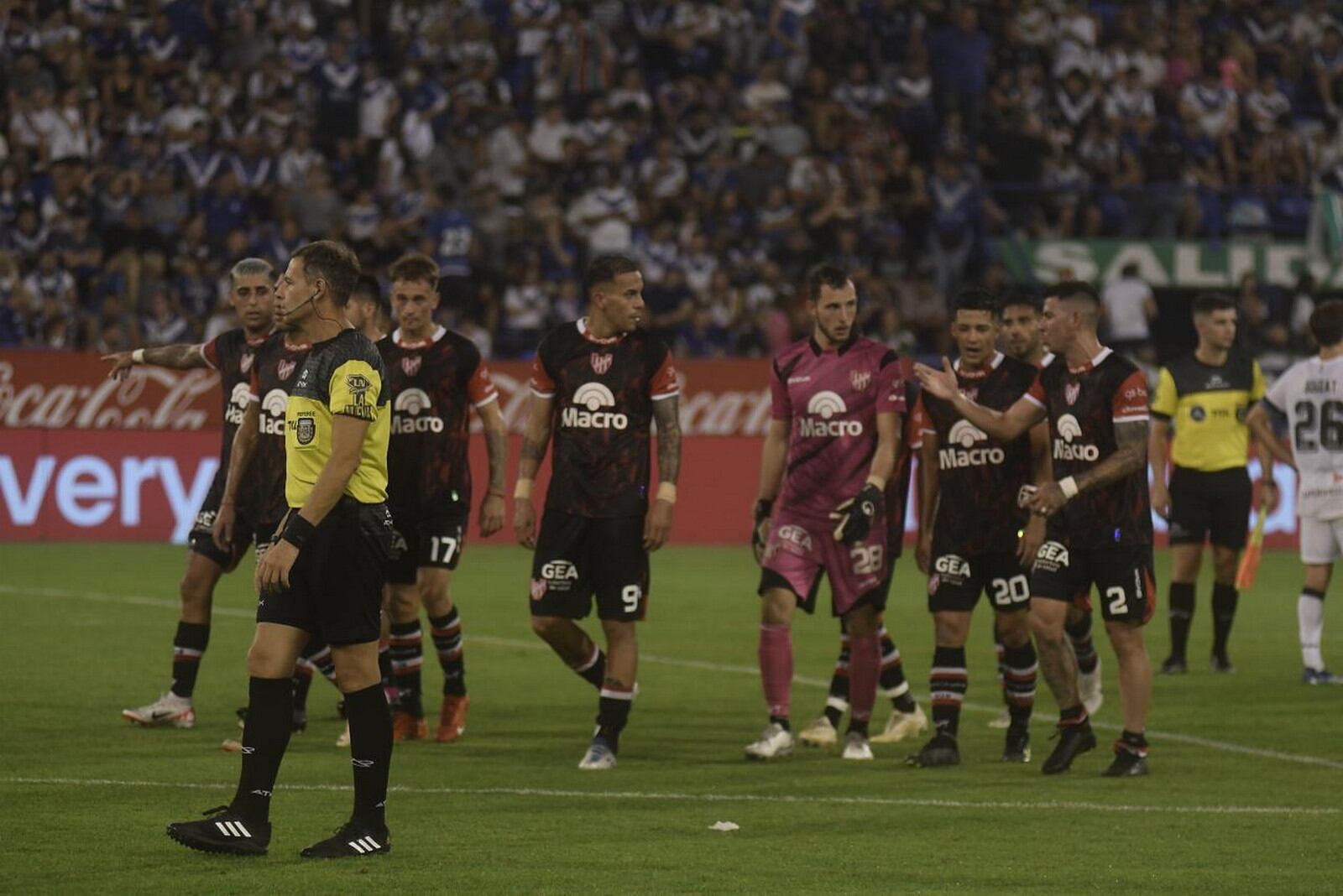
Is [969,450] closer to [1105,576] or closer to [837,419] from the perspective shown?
[837,419]

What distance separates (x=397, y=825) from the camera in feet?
28.8

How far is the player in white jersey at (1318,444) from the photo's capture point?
45.6 ft

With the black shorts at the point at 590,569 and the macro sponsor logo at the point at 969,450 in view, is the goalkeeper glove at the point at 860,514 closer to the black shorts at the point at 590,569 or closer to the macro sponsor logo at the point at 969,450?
the macro sponsor logo at the point at 969,450

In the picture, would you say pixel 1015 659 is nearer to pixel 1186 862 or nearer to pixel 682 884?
pixel 1186 862

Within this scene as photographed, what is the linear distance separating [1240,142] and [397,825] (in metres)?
24.6

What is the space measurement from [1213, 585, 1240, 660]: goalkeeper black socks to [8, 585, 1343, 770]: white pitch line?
2.58 metres

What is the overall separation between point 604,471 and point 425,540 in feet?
4.16

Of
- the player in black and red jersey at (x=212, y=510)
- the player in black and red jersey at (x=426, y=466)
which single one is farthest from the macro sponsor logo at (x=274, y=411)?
the player in black and red jersey at (x=426, y=466)

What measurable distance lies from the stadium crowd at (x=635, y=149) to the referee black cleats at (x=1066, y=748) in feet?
48.9

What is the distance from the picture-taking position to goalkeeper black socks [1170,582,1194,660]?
49.2ft

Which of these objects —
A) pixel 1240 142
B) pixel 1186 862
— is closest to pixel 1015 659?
pixel 1186 862

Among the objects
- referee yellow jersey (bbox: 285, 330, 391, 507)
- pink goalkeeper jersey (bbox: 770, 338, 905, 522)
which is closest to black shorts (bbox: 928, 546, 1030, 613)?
pink goalkeeper jersey (bbox: 770, 338, 905, 522)

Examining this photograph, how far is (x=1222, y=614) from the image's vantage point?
15156mm

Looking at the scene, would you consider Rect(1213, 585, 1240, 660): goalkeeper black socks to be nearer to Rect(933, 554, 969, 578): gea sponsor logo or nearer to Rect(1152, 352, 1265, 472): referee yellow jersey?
Rect(1152, 352, 1265, 472): referee yellow jersey
